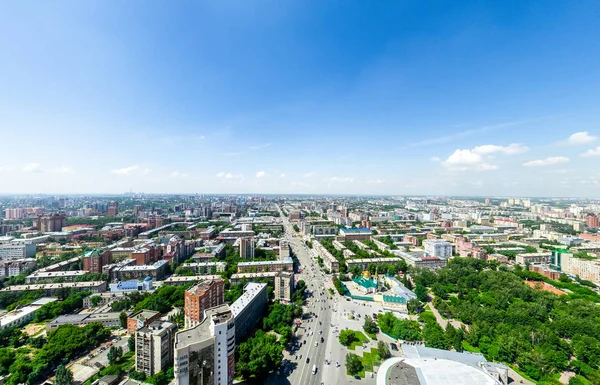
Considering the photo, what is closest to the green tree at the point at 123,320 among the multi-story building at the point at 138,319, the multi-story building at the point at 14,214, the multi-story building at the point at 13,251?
the multi-story building at the point at 138,319

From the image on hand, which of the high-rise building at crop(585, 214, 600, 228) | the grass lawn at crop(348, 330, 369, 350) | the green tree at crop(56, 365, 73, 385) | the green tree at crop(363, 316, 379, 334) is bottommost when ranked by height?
the grass lawn at crop(348, 330, 369, 350)

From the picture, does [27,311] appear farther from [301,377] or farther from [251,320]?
[301,377]

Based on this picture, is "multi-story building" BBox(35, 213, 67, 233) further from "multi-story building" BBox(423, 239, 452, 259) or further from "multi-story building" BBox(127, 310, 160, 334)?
"multi-story building" BBox(423, 239, 452, 259)

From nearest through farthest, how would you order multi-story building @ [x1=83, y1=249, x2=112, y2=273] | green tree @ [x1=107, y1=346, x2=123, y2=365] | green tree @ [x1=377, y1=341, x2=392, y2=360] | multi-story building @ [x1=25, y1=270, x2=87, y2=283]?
green tree @ [x1=107, y1=346, x2=123, y2=365], green tree @ [x1=377, y1=341, x2=392, y2=360], multi-story building @ [x1=25, y1=270, x2=87, y2=283], multi-story building @ [x1=83, y1=249, x2=112, y2=273]

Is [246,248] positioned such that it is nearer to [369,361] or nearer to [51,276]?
[51,276]

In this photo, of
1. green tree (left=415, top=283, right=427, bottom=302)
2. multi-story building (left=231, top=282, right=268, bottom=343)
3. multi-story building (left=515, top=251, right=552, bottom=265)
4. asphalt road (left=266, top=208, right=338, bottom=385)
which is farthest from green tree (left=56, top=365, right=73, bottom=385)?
multi-story building (left=515, top=251, right=552, bottom=265)

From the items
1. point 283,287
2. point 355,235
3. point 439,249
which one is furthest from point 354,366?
point 355,235

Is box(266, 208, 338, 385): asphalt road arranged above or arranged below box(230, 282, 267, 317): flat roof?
below

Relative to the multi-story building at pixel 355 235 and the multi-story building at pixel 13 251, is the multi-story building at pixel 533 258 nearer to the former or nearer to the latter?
the multi-story building at pixel 355 235
